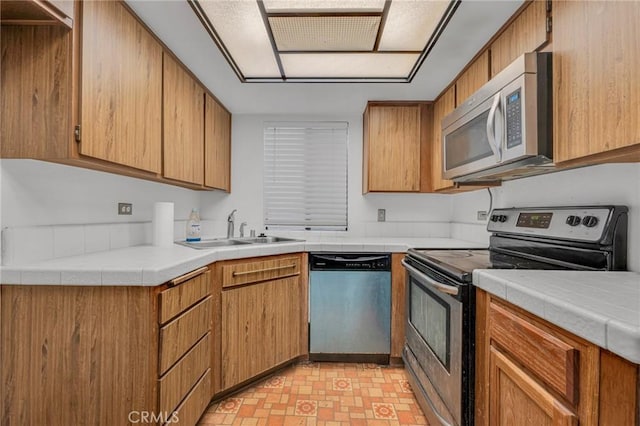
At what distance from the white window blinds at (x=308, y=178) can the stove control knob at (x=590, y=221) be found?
1.85 metres

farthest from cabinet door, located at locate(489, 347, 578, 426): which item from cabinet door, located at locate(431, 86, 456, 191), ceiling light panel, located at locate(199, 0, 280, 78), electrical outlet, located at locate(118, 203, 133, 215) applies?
electrical outlet, located at locate(118, 203, 133, 215)

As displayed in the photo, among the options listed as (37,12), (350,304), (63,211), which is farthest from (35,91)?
(350,304)

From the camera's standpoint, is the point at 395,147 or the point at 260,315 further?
the point at 395,147

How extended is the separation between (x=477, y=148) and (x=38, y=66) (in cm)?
197

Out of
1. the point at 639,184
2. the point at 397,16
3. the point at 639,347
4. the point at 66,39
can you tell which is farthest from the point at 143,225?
the point at 639,184

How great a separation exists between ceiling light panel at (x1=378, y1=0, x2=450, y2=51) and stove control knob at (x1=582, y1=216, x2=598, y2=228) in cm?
112

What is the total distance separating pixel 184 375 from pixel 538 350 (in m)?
1.40

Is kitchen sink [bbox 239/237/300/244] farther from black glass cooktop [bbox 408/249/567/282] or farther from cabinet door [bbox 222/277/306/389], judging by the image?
black glass cooktop [bbox 408/249/567/282]

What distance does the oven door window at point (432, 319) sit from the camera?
141 centimetres

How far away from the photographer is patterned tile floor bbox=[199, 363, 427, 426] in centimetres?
164

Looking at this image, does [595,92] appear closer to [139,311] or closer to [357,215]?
[139,311]

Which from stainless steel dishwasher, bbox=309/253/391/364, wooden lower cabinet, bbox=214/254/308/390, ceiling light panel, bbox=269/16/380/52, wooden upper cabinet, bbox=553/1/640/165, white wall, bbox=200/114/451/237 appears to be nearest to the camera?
wooden upper cabinet, bbox=553/1/640/165

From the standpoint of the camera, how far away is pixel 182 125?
1.96m

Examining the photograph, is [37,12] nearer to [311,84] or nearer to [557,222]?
[311,84]
